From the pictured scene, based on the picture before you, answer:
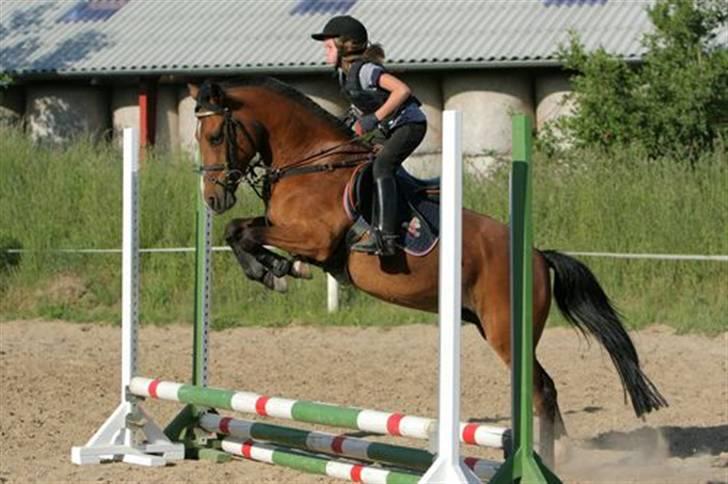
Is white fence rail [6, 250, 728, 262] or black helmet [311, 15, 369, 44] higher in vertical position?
black helmet [311, 15, 369, 44]

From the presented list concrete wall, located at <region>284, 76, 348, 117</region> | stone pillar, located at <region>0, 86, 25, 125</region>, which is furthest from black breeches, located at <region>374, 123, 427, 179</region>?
stone pillar, located at <region>0, 86, 25, 125</region>

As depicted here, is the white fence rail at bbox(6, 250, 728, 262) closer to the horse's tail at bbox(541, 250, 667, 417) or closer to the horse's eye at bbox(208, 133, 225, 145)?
the horse's tail at bbox(541, 250, 667, 417)

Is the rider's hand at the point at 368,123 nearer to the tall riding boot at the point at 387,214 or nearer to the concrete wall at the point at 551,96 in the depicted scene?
the tall riding boot at the point at 387,214

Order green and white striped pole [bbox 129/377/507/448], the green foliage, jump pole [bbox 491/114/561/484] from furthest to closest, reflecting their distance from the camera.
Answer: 1. the green foliage
2. green and white striped pole [bbox 129/377/507/448]
3. jump pole [bbox 491/114/561/484]

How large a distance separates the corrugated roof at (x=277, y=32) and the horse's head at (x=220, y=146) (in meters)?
10.8

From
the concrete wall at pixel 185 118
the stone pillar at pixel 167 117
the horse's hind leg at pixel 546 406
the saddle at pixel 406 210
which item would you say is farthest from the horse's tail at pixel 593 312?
the stone pillar at pixel 167 117

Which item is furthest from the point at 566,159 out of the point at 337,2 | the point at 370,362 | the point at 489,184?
the point at 337,2

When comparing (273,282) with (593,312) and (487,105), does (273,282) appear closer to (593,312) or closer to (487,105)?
(593,312)

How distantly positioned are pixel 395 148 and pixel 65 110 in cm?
1431

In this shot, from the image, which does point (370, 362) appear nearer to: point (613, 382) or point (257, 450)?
point (613, 382)

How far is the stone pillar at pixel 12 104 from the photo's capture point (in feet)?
66.3

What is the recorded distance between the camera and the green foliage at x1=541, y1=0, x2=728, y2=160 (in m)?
14.1

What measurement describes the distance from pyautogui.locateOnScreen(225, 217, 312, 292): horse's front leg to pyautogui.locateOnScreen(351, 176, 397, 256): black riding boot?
405 mm

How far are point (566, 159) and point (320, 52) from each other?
5.19m
